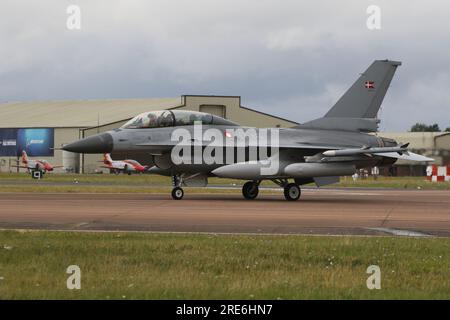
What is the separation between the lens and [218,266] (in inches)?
416

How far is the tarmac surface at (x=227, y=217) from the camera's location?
15.9m

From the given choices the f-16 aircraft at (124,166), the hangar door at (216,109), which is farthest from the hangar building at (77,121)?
the f-16 aircraft at (124,166)

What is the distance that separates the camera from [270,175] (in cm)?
2605

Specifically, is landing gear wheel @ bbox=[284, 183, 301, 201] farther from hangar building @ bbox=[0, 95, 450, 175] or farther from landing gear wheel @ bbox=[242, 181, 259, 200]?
hangar building @ bbox=[0, 95, 450, 175]

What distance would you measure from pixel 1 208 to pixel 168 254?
10570 millimetres

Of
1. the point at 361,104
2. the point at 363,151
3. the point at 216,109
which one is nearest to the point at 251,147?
the point at 363,151

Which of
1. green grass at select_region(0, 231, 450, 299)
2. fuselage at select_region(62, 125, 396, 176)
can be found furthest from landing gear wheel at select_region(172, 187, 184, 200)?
green grass at select_region(0, 231, 450, 299)

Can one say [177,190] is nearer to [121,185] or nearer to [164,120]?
[164,120]

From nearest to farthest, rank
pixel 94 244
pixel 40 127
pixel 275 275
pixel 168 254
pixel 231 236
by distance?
pixel 275 275 → pixel 168 254 → pixel 94 244 → pixel 231 236 → pixel 40 127

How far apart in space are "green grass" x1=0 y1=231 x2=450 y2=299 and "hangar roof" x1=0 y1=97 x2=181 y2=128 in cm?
6502

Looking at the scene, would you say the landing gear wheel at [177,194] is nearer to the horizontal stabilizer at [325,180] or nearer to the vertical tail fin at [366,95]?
the horizontal stabilizer at [325,180]

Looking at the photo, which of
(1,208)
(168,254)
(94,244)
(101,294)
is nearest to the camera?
(101,294)
